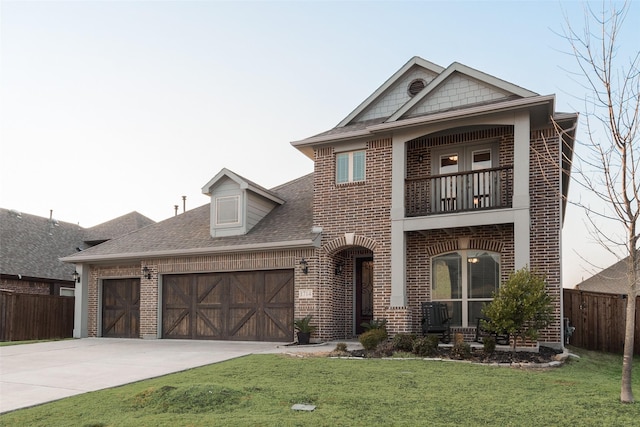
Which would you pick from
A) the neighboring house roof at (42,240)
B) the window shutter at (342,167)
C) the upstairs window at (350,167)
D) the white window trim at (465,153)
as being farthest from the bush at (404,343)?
the neighboring house roof at (42,240)

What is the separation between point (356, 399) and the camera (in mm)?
7328

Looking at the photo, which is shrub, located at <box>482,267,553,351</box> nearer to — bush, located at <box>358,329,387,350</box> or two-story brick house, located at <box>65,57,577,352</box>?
two-story brick house, located at <box>65,57,577,352</box>

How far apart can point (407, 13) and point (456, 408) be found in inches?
416

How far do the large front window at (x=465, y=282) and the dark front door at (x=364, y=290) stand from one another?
2.38 m

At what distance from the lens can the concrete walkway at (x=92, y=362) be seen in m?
8.98

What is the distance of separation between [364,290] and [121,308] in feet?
27.9

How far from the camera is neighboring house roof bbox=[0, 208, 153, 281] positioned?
77.5 ft

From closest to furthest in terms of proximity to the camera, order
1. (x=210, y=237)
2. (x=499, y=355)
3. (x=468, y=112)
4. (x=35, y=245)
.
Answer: (x=499, y=355)
(x=468, y=112)
(x=210, y=237)
(x=35, y=245)

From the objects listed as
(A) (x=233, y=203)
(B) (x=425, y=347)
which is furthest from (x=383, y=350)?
(A) (x=233, y=203)

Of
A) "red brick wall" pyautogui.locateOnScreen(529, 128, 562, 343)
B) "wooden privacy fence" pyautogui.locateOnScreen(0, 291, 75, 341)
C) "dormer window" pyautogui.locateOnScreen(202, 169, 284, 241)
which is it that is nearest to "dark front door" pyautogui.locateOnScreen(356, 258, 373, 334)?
"dormer window" pyautogui.locateOnScreen(202, 169, 284, 241)

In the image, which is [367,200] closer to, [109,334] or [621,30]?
[621,30]

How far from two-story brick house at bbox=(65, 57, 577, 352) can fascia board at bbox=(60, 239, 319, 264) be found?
2.0 inches

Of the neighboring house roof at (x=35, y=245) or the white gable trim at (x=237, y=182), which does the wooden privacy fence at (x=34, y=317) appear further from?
the white gable trim at (x=237, y=182)

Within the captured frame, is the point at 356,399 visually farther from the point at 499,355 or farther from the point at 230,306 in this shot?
the point at 230,306
